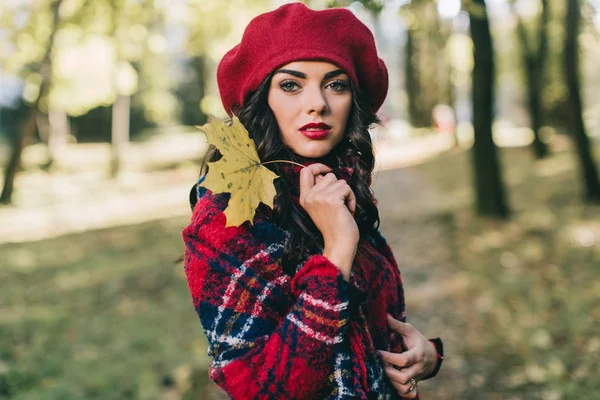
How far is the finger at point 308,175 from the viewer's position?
4.77 feet

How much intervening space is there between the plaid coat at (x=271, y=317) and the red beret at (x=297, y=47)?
39cm

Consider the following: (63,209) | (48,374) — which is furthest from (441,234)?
(63,209)

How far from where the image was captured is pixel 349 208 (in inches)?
58.1

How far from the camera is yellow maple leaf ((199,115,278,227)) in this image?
137cm

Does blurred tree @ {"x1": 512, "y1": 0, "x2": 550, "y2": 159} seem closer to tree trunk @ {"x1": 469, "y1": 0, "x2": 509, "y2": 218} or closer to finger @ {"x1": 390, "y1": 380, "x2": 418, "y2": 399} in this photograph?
tree trunk @ {"x1": 469, "y1": 0, "x2": 509, "y2": 218}

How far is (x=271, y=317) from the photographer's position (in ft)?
4.62

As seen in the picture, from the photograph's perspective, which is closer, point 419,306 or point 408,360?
point 408,360

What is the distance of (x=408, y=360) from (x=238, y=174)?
0.76 metres

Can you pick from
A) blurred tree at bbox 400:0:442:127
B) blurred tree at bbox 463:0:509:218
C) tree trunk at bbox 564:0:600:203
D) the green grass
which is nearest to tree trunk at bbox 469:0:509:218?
blurred tree at bbox 463:0:509:218

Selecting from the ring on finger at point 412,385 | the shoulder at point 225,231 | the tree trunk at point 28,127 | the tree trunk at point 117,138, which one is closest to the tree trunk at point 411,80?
the tree trunk at point 117,138

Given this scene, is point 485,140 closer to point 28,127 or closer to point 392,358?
point 392,358

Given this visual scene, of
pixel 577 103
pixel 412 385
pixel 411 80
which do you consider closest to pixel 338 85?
pixel 412 385

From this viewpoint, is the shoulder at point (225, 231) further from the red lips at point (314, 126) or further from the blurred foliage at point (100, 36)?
the blurred foliage at point (100, 36)

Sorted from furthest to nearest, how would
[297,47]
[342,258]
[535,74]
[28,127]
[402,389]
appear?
[535,74] < [28,127] < [402,389] < [297,47] < [342,258]
